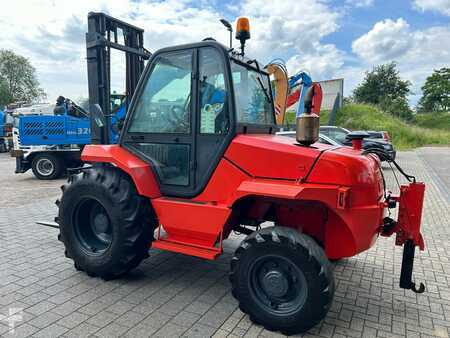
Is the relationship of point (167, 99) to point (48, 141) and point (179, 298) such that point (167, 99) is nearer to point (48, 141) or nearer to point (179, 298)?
point (179, 298)

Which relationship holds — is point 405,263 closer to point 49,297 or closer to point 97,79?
point 49,297

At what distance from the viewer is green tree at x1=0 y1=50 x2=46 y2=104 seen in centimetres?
5012

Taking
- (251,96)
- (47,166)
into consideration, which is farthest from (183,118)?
(47,166)

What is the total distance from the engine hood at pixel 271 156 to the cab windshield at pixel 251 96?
0.99 feet

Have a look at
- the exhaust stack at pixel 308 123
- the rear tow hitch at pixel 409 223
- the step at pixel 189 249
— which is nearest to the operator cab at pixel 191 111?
the step at pixel 189 249

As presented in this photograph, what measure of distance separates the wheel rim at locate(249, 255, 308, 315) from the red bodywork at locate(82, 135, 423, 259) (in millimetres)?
493

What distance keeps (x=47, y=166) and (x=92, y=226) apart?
27.9 ft

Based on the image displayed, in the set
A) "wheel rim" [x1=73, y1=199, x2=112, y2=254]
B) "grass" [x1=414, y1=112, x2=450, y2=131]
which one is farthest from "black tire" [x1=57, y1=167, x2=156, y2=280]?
"grass" [x1=414, y1=112, x2=450, y2=131]

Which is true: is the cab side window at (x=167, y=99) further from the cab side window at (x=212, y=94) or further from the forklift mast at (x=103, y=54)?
the forklift mast at (x=103, y=54)

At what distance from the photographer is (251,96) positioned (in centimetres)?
380

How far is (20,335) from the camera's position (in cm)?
287

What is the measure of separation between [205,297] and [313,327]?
1.12 metres

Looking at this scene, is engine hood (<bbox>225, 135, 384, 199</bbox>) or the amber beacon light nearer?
engine hood (<bbox>225, 135, 384, 199</bbox>)

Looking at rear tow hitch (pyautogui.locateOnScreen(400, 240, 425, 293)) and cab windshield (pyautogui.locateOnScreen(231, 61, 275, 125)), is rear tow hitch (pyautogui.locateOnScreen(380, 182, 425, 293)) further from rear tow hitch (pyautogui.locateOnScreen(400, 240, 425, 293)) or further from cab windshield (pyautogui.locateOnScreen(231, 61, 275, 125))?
cab windshield (pyautogui.locateOnScreen(231, 61, 275, 125))
